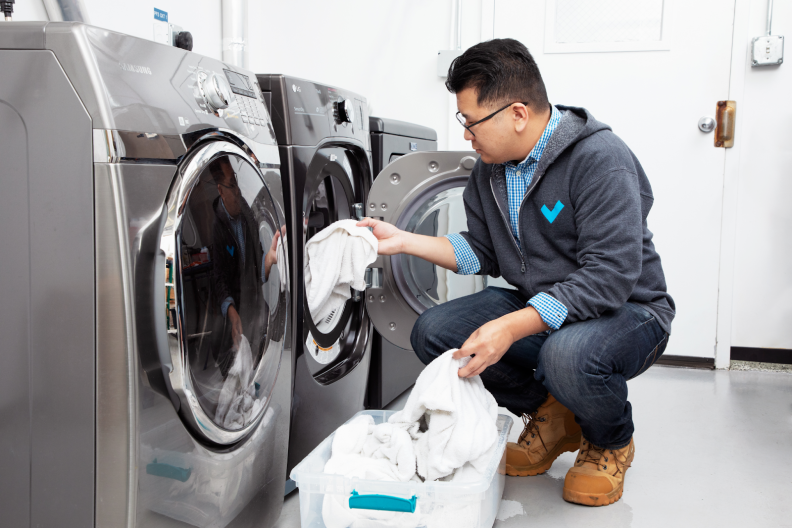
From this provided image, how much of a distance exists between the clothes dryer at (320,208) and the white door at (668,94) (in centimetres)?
124

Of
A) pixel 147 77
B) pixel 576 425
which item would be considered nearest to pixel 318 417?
pixel 576 425

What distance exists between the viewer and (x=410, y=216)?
1606 mm

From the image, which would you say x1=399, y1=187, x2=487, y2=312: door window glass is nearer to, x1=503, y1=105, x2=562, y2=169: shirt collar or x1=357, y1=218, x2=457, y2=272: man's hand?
x1=357, y1=218, x2=457, y2=272: man's hand

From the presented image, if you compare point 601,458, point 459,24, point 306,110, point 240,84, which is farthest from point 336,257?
point 459,24

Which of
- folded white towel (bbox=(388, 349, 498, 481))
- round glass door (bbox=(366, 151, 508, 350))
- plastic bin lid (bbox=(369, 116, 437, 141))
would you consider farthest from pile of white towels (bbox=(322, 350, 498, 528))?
plastic bin lid (bbox=(369, 116, 437, 141))

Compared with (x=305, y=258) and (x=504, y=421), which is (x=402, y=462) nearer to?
(x=504, y=421)

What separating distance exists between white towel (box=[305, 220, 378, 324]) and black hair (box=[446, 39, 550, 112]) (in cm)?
38

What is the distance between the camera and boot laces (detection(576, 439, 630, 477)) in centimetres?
139

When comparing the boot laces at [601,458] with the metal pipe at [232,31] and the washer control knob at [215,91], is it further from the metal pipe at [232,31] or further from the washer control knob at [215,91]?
the metal pipe at [232,31]

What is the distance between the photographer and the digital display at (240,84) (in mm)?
1071

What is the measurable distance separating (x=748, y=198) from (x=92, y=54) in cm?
238

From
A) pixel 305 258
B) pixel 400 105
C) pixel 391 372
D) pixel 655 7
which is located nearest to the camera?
pixel 305 258

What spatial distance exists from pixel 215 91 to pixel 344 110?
1.73ft

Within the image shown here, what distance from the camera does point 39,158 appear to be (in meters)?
0.79
